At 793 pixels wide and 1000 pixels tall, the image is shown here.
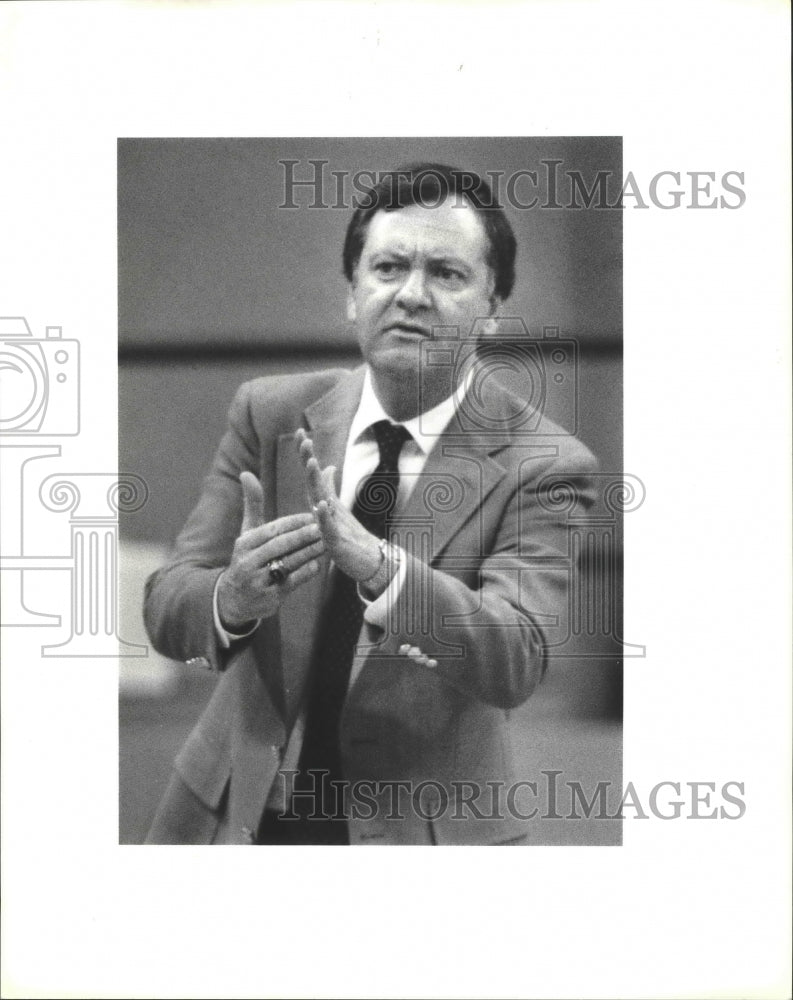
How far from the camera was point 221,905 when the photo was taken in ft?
11.0

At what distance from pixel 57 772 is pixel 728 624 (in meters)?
1.75

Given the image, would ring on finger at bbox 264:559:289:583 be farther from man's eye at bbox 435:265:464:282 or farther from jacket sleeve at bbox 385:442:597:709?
man's eye at bbox 435:265:464:282

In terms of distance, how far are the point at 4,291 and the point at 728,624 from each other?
2.02 metres

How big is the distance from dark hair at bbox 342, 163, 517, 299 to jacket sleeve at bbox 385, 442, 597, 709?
506mm

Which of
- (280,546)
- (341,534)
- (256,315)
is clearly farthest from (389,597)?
(256,315)

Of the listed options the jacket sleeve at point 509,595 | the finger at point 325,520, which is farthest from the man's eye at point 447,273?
the finger at point 325,520

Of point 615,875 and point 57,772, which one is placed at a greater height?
point 57,772

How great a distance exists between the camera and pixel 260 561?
3324mm

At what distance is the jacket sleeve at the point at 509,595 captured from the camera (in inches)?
130

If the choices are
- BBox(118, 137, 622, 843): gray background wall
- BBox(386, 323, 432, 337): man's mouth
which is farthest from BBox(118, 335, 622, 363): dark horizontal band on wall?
BBox(386, 323, 432, 337): man's mouth

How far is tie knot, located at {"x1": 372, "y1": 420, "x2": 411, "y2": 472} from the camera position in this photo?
11.0 ft
